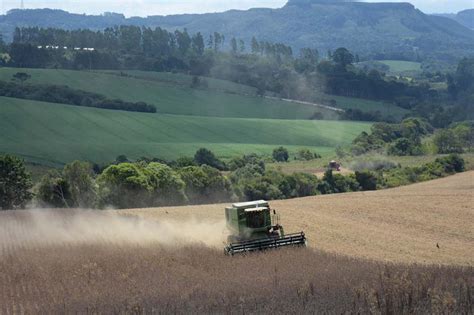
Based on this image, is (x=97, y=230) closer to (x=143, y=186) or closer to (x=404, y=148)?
(x=143, y=186)

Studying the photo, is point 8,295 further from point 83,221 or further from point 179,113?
point 179,113

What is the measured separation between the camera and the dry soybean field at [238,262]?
18.3 meters

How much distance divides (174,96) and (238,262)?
110m

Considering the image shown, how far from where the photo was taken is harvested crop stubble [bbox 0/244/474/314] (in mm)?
17688

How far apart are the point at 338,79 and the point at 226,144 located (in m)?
68.6

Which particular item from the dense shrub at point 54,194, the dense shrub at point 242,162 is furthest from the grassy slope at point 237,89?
the dense shrub at point 54,194

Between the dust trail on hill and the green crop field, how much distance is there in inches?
3275

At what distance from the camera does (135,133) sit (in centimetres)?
10756

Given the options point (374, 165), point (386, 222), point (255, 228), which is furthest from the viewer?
point (374, 165)

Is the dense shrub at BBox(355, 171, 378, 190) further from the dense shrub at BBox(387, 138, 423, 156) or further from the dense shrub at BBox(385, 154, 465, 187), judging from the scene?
the dense shrub at BBox(387, 138, 423, 156)

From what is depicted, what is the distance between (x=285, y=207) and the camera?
155 ft

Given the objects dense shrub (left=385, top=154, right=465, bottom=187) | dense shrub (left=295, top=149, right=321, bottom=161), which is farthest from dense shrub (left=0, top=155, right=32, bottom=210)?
dense shrub (left=295, top=149, right=321, bottom=161)

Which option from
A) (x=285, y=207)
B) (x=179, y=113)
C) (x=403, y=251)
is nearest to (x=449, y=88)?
(x=179, y=113)

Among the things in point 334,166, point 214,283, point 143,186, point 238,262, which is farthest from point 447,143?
point 214,283
